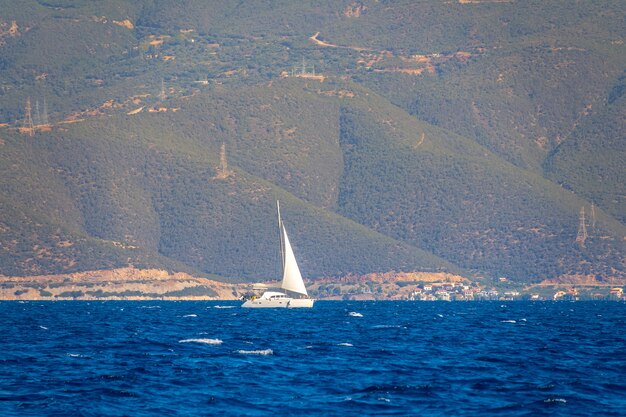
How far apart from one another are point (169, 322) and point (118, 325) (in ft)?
34.3

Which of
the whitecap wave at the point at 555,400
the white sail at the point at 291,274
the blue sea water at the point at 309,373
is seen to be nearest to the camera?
the blue sea water at the point at 309,373

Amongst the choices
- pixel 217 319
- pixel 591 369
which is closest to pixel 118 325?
pixel 217 319

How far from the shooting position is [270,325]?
135375mm

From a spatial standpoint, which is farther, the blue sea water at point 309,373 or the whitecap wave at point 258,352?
the whitecap wave at point 258,352

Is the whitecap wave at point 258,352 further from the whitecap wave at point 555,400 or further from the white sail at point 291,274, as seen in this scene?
the white sail at point 291,274

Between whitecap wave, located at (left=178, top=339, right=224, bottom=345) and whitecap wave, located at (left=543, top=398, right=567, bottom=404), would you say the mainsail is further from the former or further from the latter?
whitecap wave, located at (left=543, top=398, right=567, bottom=404)

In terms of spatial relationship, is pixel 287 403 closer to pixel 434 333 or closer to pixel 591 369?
pixel 591 369

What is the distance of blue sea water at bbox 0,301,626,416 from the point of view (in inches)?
2509

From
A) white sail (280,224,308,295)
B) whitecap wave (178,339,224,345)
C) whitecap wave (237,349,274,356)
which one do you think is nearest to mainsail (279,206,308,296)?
white sail (280,224,308,295)

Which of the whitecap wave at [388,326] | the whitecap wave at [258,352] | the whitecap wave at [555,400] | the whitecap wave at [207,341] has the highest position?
the whitecap wave at [555,400]

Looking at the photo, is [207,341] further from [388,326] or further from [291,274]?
[291,274]

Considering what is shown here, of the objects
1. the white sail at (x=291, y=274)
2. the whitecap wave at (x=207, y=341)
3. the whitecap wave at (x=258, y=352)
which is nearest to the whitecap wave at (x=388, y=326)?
the whitecap wave at (x=207, y=341)

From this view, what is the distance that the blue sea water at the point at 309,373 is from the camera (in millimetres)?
63719

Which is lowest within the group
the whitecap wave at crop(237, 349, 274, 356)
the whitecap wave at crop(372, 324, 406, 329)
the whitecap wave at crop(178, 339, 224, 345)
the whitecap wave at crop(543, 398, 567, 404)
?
the whitecap wave at crop(372, 324, 406, 329)
